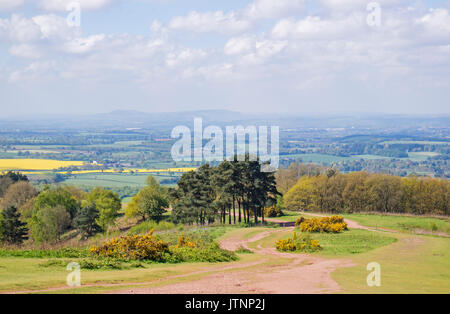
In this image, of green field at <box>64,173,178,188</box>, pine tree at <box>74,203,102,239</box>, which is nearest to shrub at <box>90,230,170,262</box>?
pine tree at <box>74,203,102,239</box>

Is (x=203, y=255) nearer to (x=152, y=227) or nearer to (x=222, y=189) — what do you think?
(x=222, y=189)

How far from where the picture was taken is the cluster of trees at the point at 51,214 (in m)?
48.4

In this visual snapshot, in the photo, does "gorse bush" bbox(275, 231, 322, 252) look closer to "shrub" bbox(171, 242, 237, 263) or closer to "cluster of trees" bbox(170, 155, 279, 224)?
"shrub" bbox(171, 242, 237, 263)

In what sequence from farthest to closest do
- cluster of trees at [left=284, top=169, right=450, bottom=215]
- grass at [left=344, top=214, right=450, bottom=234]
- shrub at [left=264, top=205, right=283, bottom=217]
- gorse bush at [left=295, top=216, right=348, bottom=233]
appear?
cluster of trees at [left=284, top=169, right=450, bottom=215] < shrub at [left=264, top=205, right=283, bottom=217] < grass at [left=344, top=214, right=450, bottom=234] < gorse bush at [left=295, top=216, right=348, bottom=233]

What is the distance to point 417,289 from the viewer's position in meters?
13.9

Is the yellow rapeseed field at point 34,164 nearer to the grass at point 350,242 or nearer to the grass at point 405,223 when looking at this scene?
the grass at point 405,223

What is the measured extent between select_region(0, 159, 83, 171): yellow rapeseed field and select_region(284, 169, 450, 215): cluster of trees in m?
90.6

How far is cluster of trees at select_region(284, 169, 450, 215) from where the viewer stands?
59.6 meters

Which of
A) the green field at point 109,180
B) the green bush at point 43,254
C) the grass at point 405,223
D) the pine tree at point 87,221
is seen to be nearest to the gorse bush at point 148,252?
the green bush at point 43,254

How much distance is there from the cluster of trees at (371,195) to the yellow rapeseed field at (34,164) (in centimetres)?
9063

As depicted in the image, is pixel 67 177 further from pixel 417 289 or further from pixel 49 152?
pixel 417 289

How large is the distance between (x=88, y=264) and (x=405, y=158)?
534ft

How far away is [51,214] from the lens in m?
55.8
